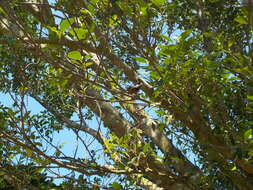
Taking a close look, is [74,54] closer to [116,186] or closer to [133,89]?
[133,89]

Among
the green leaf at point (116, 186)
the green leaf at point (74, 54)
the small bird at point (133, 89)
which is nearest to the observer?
the green leaf at point (74, 54)

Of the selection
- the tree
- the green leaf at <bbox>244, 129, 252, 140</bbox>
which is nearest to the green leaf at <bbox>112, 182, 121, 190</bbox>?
the tree

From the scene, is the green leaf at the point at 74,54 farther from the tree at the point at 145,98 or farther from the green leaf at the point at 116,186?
the green leaf at the point at 116,186

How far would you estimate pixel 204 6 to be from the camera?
5172 mm

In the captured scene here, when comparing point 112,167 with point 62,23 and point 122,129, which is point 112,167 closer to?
point 122,129

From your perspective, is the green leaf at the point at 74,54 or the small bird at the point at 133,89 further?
the small bird at the point at 133,89

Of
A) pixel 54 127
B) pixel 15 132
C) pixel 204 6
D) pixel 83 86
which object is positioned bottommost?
pixel 15 132

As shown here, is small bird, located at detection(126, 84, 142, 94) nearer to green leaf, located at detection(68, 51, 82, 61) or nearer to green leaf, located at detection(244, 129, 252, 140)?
green leaf, located at detection(68, 51, 82, 61)

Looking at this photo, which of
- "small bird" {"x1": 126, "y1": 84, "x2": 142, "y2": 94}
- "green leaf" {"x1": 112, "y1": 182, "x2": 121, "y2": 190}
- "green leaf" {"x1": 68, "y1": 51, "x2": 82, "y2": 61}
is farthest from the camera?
"green leaf" {"x1": 112, "y1": 182, "x2": 121, "y2": 190}

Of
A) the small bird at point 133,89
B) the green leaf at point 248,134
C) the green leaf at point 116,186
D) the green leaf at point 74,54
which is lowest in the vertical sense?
the green leaf at point 116,186

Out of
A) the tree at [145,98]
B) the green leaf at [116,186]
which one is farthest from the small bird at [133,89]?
the green leaf at [116,186]

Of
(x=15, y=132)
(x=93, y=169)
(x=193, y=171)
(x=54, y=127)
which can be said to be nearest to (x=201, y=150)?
(x=193, y=171)

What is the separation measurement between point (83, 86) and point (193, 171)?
4.69 ft

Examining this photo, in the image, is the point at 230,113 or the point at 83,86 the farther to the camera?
the point at 230,113
